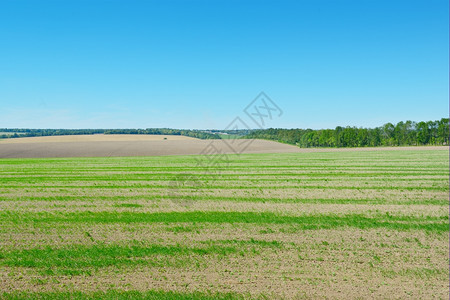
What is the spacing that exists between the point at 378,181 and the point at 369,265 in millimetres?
16957

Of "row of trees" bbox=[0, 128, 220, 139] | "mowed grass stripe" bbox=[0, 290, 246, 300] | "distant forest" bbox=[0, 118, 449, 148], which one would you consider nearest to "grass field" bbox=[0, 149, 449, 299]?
"mowed grass stripe" bbox=[0, 290, 246, 300]

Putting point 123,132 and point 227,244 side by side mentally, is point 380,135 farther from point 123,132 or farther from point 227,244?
point 227,244

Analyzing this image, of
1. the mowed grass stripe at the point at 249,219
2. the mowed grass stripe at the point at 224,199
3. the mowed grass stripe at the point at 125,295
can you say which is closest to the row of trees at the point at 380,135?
the mowed grass stripe at the point at 224,199

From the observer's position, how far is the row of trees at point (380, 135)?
11769 cm

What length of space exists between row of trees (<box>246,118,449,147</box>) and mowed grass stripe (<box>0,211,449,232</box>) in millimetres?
96959

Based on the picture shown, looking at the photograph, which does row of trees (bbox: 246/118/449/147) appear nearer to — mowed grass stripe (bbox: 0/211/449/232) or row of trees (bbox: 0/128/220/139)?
row of trees (bbox: 0/128/220/139)

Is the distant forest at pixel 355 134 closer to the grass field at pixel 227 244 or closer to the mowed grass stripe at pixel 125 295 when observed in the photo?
the grass field at pixel 227 244

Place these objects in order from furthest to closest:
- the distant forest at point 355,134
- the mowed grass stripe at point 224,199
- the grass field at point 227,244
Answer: the distant forest at point 355,134, the mowed grass stripe at point 224,199, the grass field at point 227,244

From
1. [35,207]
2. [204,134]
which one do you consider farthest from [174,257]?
[204,134]

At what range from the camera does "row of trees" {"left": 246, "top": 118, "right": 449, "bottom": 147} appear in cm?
11769

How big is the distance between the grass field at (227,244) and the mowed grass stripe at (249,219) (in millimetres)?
45

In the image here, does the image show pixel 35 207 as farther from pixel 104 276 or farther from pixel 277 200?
pixel 277 200

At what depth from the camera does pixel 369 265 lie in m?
8.62

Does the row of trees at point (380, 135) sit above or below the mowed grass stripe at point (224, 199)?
above
